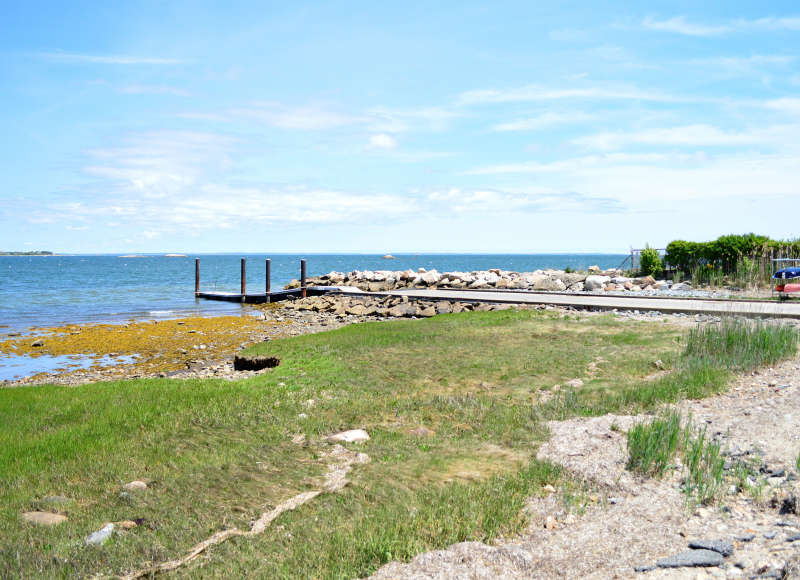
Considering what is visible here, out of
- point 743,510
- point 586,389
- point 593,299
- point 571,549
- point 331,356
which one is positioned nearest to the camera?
point 571,549

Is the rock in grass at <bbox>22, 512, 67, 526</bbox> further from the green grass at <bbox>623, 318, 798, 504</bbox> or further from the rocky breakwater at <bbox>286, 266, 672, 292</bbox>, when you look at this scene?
the rocky breakwater at <bbox>286, 266, 672, 292</bbox>

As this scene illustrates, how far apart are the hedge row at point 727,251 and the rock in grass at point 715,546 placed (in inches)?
1081

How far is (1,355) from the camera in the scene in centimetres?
2005

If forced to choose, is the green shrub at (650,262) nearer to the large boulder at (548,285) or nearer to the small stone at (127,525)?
the large boulder at (548,285)

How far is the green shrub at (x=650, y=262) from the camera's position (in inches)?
1329

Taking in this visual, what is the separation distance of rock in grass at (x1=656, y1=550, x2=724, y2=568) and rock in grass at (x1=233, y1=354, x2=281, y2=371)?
10.6 meters

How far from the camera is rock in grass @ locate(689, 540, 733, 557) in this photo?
4.43 meters

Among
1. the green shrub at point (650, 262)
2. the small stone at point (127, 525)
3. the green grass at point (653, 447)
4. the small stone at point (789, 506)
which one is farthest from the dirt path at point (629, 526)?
the green shrub at point (650, 262)

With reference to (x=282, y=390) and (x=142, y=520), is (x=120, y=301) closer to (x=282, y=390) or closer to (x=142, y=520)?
(x=282, y=390)

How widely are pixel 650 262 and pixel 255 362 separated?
88.3 ft

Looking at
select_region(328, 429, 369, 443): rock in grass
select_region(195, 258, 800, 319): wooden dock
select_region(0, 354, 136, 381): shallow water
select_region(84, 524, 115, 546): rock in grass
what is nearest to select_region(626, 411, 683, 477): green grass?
select_region(328, 429, 369, 443): rock in grass

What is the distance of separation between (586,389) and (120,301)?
122 feet

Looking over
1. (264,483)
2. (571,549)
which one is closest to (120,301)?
(264,483)

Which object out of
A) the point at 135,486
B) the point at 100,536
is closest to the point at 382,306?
the point at 135,486
